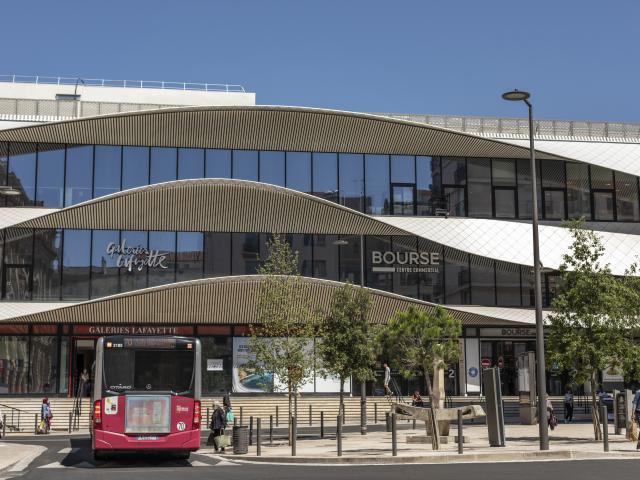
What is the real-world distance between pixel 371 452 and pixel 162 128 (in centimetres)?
2491

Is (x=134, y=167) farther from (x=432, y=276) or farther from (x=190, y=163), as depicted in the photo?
(x=432, y=276)

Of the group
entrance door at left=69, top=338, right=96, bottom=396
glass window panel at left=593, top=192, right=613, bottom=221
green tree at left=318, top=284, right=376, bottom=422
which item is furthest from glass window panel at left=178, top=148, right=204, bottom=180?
glass window panel at left=593, top=192, right=613, bottom=221

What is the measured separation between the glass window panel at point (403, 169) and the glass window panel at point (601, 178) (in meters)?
9.78

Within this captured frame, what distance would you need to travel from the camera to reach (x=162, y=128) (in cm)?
4400

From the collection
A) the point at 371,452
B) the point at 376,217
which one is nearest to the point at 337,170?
the point at 376,217

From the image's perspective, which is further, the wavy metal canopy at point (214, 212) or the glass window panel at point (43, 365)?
the glass window panel at point (43, 365)

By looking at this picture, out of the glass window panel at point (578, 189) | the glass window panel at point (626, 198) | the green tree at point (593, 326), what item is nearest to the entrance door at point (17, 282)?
the green tree at point (593, 326)

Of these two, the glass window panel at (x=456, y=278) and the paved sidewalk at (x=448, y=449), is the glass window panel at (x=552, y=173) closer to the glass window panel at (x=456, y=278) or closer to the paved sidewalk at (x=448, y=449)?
the glass window panel at (x=456, y=278)

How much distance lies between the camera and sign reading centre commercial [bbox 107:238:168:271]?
44125mm

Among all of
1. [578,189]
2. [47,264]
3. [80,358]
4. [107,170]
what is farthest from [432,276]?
[47,264]

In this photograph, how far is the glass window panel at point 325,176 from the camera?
151ft

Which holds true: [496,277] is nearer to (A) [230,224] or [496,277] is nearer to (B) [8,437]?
(A) [230,224]

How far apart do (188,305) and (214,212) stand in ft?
15.2

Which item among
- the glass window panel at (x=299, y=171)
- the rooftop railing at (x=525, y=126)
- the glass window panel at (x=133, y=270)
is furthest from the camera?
the rooftop railing at (x=525, y=126)
